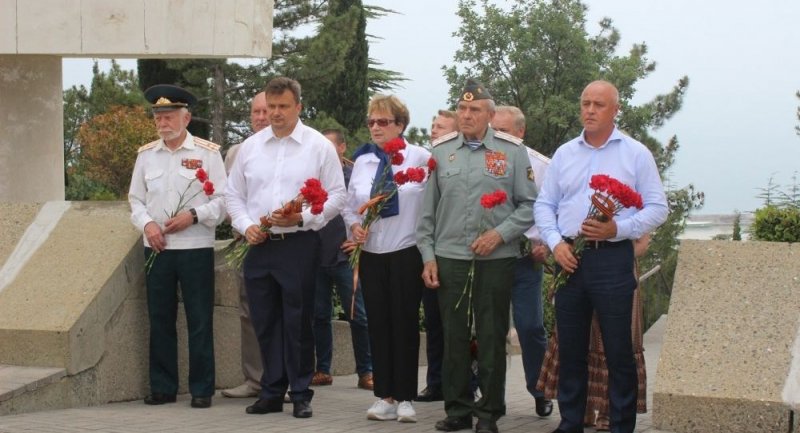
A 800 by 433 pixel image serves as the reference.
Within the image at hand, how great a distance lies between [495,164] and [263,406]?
206cm

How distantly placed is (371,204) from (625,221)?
5.09ft

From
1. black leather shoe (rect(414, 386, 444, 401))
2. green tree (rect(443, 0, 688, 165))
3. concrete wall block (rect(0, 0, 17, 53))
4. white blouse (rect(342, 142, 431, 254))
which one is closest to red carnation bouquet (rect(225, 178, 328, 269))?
white blouse (rect(342, 142, 431, 254))

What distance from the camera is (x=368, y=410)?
737cm

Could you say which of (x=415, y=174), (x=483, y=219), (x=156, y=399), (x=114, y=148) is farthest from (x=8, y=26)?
(x=114, y=148)

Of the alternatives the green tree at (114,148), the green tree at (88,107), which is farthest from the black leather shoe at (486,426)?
the green tree at (114,148)

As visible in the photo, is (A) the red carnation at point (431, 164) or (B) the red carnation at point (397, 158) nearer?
(A) the red carnation at point (431, 164)

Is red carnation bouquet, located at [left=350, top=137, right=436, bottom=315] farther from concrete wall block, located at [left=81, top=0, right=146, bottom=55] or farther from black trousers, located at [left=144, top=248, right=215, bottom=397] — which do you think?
concrete wall block, located at [left=81, top=0, right=146, bottom=55]

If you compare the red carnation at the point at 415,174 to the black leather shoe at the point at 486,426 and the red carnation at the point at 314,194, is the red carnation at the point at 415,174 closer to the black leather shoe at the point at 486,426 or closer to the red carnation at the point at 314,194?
the red carnation at the point at 314,194

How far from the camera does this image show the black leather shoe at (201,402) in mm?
7707

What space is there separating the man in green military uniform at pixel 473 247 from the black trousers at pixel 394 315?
0.28 metres

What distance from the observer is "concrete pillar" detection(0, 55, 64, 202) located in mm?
14245

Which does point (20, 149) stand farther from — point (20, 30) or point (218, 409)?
point (218, 409)

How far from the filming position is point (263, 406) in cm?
742

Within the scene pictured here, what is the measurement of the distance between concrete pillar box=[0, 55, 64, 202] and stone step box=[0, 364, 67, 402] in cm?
726
